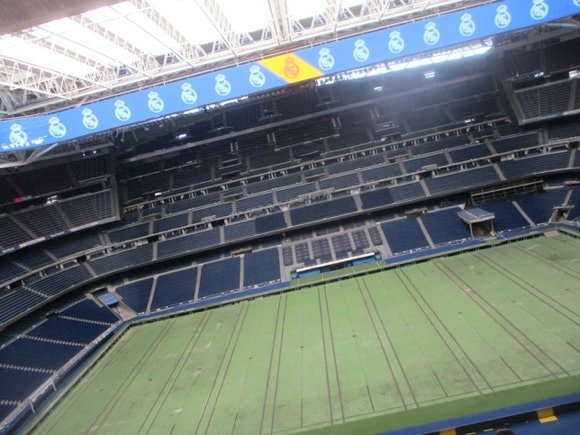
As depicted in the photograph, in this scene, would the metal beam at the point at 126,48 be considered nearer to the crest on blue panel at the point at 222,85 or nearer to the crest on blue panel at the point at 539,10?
the crest on blue panel at the point at 222,85

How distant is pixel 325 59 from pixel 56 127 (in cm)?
1552

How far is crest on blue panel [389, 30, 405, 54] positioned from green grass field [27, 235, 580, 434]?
43.5 feet

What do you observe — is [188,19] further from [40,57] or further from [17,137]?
[17,137]

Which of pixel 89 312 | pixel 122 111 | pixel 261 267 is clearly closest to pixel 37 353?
pixel 89 312

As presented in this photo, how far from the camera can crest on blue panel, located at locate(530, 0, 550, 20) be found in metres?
20.5

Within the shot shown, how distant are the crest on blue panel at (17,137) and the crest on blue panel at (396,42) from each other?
20.7 metres

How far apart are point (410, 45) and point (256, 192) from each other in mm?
19443

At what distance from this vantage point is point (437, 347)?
52.4 feet

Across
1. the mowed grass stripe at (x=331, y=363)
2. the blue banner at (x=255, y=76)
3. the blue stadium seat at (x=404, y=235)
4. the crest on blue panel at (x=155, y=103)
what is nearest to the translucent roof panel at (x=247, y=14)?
the blue banner at (x=255, y=76)

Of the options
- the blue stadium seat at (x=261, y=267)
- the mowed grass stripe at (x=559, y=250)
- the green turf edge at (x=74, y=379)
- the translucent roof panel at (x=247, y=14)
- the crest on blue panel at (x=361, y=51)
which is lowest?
the green turf edge at (x=74, y=379)

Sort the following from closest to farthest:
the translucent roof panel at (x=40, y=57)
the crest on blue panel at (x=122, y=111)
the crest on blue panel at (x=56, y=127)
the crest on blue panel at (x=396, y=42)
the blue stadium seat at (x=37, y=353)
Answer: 1. the translucent roof panel at (x=40, y=57)
2. the crest on blue panel at (x=396, y=42)
3. the crest on blue panel at (x=122, y=111)
4. the crest on blue panel at (x=56, y=127)
5. the blue stadium seat at (x=37, y=353)

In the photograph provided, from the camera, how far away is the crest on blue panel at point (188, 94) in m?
22.0

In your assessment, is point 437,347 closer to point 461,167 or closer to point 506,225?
point 506,225

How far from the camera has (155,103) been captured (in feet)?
72.6
